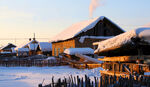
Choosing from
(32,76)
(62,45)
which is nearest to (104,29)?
(62,45)

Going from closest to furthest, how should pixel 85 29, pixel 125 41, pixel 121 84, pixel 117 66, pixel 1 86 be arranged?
pixel 125 41
pixel 121 84
pixel 117 66
pixel 1 86
pixel 85 29

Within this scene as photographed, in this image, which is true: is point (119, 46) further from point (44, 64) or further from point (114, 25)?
point (114, 25)

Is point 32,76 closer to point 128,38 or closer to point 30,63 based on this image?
point 30,63

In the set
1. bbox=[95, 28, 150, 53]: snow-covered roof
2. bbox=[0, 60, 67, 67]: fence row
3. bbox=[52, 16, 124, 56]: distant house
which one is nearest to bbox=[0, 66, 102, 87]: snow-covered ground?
bbox=[0, 60, 67, 67]: fence row

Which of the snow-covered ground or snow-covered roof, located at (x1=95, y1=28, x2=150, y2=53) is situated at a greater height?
snow-covered roof, located at (x1=95, y1=28, x2=150, y2=53)

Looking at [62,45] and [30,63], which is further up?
[62,45]

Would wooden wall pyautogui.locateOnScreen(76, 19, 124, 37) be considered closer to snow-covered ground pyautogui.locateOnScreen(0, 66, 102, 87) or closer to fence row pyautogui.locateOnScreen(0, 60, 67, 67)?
fence row pyautogui.locateOnScreen(0, 60, 67, 67)

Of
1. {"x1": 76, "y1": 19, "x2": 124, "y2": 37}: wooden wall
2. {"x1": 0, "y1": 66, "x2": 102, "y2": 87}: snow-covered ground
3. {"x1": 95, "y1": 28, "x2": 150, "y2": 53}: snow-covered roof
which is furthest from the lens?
{"x1": 76, "y1": 19, "x2": 124, "y2": 37}: wooden wall

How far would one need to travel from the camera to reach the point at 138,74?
657 centimetres

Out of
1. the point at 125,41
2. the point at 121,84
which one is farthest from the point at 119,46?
the point at 121,84

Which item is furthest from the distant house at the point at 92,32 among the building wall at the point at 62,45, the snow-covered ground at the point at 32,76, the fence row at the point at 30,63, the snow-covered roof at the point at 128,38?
the snow-covered roof at the point at 128,38

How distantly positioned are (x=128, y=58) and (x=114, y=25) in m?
22.0

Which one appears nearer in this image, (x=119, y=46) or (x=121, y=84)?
(x=119, y=46)

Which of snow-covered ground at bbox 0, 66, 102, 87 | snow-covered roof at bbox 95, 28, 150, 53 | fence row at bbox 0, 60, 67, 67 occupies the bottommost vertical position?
snow-covered ground at bbox 0, 66, 102, 87
